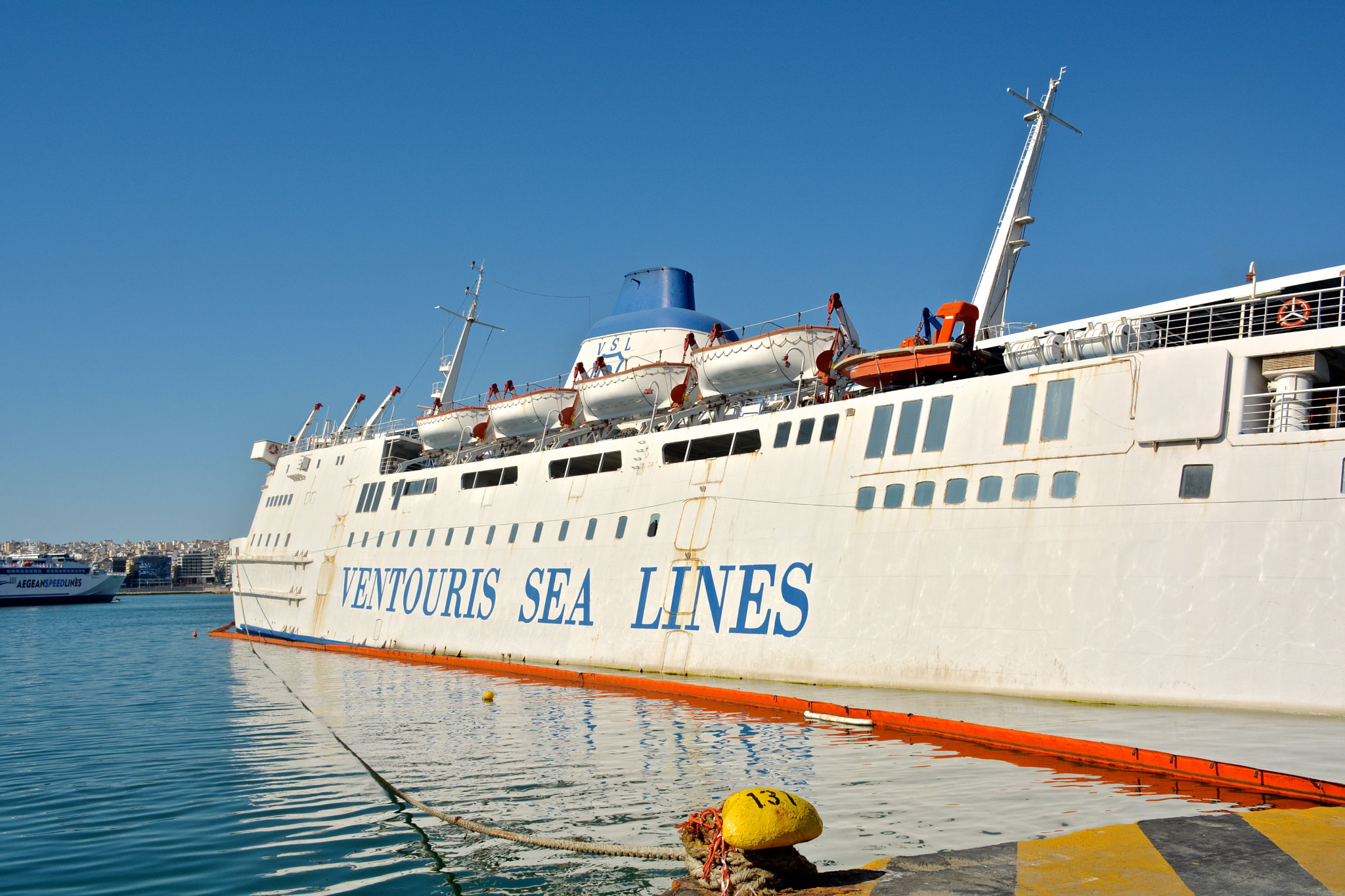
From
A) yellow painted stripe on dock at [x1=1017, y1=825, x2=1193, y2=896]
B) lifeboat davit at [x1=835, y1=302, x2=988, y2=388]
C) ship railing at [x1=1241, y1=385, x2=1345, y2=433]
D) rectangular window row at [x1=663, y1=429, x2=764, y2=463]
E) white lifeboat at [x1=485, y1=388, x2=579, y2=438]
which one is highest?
lifeboat davit at [x1=835, y1=302, x2=988, y2=388]

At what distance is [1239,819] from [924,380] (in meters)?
11.7

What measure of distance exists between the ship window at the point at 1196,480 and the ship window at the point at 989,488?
9.00 feet

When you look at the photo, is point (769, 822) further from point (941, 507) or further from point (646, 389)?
point (646, 389)

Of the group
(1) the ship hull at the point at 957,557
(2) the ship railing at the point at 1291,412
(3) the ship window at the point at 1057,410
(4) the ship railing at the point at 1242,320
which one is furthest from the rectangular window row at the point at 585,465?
(2) the ship railing at the point at 1291,412

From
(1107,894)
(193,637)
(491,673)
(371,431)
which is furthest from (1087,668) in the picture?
(193,637)

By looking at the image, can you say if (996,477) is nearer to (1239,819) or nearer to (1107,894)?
(1239,819)

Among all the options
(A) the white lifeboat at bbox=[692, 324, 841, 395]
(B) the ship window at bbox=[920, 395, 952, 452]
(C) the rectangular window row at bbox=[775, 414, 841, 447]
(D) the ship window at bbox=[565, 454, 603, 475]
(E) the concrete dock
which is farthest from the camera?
(D) the ship window at bbox=[565, 454, 603, 475]

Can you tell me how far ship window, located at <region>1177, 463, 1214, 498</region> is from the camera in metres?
12.0

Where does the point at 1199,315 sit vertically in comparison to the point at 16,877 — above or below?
above

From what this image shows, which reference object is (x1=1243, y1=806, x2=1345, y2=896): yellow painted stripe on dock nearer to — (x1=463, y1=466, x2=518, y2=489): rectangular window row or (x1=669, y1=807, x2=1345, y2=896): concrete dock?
(x1=669, y1=807, x2=1345, y2=896): concrete dock

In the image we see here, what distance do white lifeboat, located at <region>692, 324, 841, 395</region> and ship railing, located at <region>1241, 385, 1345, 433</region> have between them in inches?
336

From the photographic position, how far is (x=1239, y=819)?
6.50 meters

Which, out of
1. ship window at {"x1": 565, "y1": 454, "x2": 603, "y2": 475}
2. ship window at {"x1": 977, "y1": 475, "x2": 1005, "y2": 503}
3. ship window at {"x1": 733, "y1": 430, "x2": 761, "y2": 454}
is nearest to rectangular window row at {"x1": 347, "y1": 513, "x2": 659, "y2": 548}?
ship window at {"x1": 565, "y1": 454, "x2": 603, "y2": 475}

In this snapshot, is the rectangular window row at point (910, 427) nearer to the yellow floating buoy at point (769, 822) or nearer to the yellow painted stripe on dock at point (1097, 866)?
the yellow painted stripe on dock at point (1097, 866)
